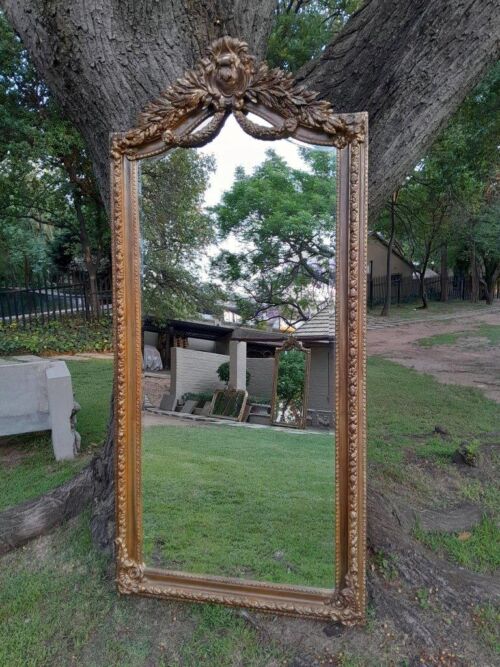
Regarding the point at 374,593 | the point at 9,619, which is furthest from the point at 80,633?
the point at 374,593

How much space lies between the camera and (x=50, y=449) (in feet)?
17.0

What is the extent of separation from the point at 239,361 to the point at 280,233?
0.64 m

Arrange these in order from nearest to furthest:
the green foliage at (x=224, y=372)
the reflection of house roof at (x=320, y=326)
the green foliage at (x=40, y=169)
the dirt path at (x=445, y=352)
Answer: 1. the reflection of house roof at (x=320, y=326)
2. the green foliage at (x=224, y=372)
3. the dirt path at (x=445, y=352)
4. the green foliage at (x=40, y=169)

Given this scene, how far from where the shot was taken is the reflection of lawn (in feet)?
7.22

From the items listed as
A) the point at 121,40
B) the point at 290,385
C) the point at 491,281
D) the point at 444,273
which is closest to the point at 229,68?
the point at 121,40

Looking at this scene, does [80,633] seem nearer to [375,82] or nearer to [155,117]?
[155,117]

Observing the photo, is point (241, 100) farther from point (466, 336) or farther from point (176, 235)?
point (466, 336)

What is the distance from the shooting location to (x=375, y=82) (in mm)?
2453

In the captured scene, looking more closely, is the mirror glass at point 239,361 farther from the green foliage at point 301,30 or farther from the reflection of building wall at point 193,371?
the green foliage at point 301,30

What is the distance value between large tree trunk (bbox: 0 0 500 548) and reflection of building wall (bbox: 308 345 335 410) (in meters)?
1.08

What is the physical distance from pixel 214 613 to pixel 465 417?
4837 millimetres

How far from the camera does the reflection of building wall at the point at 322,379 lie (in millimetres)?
2115

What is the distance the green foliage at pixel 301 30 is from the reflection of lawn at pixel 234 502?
Answer: 24.6 feet

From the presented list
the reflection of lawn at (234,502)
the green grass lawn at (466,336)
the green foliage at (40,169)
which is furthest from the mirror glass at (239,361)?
the green grass lawn at (466,336)
